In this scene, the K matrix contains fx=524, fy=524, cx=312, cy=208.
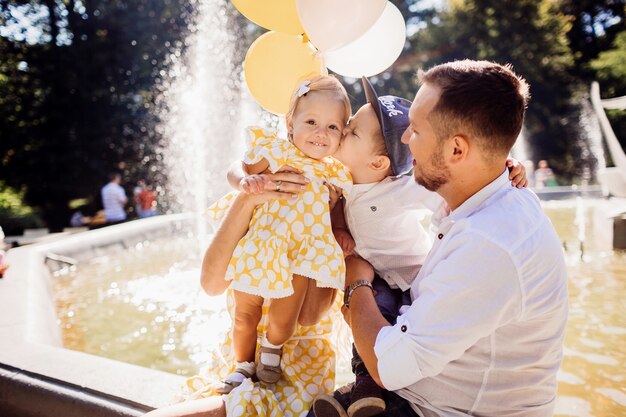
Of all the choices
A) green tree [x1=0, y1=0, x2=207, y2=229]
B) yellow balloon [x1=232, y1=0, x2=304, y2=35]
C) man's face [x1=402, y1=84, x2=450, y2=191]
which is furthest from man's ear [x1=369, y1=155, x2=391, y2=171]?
green tree [x1=0, y1=0, x2=207, y2=229]

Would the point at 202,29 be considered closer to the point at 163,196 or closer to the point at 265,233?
the point at 163,196

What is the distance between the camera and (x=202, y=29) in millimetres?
22156

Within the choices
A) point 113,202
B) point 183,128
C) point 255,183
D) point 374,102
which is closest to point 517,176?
point 374,102

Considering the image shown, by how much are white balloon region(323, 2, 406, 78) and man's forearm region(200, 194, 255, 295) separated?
955 mm

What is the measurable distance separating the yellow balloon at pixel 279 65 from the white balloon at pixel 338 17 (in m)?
0.33

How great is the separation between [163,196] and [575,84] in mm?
23684

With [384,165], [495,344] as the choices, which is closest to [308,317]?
[384,165]

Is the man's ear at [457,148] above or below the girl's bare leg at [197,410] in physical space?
above

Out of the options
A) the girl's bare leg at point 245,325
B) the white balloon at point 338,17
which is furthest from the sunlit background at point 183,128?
the white balloon at point 338,17

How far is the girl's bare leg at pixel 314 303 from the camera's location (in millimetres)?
2438

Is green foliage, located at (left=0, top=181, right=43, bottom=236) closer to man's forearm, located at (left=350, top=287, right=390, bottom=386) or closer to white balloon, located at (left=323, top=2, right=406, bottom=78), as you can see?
white balloon, located at (left=323, top=2, right=406, bottom=78)

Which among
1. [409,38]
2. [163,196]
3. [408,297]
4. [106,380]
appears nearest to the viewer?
[408,297]

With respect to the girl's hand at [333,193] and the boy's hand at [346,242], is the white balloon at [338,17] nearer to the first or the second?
the girl's hand at [333,193]

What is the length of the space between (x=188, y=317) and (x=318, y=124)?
3550 mm
